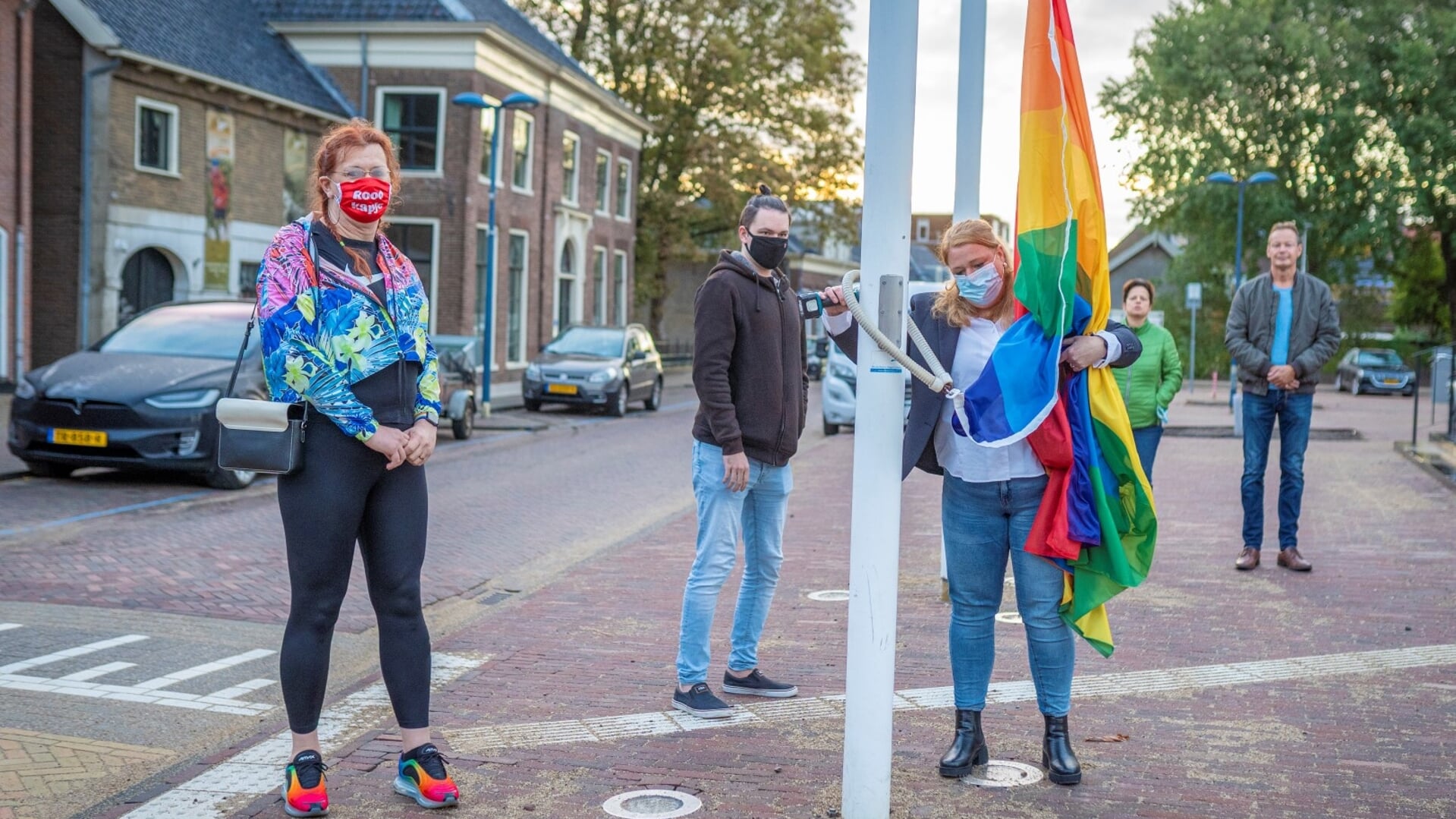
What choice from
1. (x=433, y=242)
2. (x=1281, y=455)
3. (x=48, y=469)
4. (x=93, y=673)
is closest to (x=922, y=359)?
(x=93, y=673)

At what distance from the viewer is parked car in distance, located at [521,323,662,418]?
23500 mm

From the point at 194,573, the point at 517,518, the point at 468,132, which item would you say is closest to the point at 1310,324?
the point at 517,518

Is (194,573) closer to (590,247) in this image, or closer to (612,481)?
(612,481)

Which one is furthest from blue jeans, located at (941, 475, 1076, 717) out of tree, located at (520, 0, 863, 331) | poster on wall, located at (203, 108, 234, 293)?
tree, located at (520, 0, 863, 331)

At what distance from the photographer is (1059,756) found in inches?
162

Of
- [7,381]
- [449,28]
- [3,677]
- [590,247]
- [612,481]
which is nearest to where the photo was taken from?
[3,677]

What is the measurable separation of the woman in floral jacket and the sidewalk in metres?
0.29

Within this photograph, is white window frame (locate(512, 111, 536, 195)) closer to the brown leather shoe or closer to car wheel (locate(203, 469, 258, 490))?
car wheel (locate(203, 469, 258, 490))

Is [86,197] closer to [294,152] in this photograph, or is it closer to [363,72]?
[294,152]

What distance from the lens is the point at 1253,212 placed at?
4028cm

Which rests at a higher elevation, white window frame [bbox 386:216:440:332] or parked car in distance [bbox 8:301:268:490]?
white window frame [bbox 386:216:440:332]

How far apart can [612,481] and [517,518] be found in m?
2.95

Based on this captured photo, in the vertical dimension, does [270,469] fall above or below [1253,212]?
below

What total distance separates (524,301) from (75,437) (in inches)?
922
